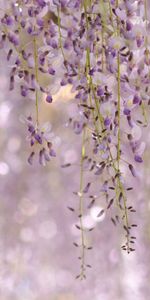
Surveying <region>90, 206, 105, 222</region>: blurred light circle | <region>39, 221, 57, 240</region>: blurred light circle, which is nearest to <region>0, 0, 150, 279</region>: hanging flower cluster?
<region>90, 206, 105, 222</region>: blurred light circle

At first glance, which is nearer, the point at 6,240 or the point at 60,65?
the point at 60,65

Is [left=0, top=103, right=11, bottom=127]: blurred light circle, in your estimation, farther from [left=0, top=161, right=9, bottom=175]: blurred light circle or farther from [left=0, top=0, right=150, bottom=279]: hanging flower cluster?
[left=0, top=0, right=150, bottom=279]: hanging flower cluster

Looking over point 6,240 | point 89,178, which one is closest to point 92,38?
point 89,178

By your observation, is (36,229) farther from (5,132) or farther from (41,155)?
(41,155)

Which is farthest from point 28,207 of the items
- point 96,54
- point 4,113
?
point 96,54

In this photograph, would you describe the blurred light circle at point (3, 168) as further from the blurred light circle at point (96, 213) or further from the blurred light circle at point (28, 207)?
the blurred light circle at point (96, 213)

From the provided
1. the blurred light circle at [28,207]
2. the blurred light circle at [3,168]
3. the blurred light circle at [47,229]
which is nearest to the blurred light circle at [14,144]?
the blurred light circle at [3,168]

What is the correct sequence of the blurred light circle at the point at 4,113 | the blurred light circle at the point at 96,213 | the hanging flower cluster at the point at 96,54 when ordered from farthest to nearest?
the blurred light circle at the point at 4,113, the blurred light circle at the point at 96,213, the hanging flower cluster at the point at 96,54

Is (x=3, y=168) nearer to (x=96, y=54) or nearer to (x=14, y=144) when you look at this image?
(x=14, y=144)
